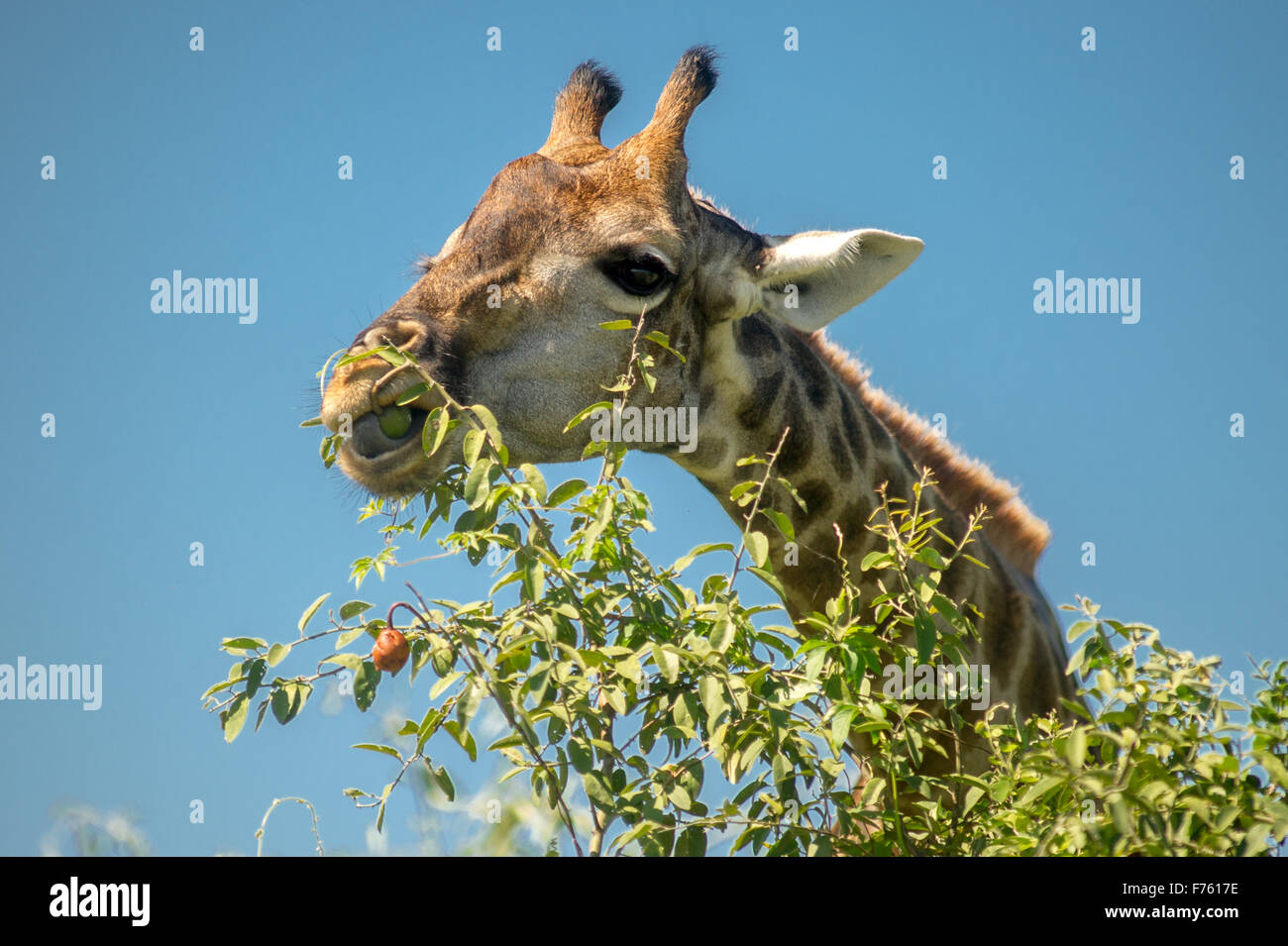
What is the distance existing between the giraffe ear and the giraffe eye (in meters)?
0.61

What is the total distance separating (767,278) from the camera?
5770 millimetres

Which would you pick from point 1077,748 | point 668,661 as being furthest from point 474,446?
point 1077,748

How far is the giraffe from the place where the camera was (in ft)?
16.5

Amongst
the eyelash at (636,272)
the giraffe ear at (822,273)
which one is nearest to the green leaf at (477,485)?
the eyelash at (636,272)

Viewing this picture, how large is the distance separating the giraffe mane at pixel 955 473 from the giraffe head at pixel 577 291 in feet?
3.27

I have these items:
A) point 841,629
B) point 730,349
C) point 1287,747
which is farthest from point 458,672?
point 730,349

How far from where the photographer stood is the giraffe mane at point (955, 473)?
6898mm

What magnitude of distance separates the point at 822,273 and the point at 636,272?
94 cm

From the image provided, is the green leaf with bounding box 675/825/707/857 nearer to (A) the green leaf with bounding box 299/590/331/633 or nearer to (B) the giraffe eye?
(A) the green leaf with bounding box 299/590/331/633

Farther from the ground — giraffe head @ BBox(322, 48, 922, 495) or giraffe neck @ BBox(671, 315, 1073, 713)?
giraffe head @ BBox(322, 48, 922, 495)

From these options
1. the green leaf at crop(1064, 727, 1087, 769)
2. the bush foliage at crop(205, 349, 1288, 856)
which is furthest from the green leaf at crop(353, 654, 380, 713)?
the green leaf at crop(1064, 727, 1087, 769)
